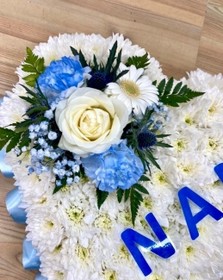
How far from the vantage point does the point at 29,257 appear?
87 centimetres

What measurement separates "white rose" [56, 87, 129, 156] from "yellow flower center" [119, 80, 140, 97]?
73 millimetres

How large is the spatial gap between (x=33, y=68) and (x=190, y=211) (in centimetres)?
39

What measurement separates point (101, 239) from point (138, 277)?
102 mm

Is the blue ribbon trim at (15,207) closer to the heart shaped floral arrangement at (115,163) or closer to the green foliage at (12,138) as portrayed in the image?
the heart shaped floral arrangement at (115,163)

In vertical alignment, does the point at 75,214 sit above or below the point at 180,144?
below

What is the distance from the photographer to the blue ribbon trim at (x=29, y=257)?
0.87 metres

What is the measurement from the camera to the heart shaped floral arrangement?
0.66 meters

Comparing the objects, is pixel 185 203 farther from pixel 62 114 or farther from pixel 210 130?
pixel 62 114

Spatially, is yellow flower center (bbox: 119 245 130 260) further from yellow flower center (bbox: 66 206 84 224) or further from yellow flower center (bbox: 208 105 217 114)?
yellow flower center (bbox: 208 105 217 114)

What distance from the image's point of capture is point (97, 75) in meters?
0.69

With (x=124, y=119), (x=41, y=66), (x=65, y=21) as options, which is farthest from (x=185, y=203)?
(x=65, y=21)

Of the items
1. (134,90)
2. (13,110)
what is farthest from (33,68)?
(134,90)

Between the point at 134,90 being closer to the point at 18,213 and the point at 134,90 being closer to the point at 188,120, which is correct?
the point at 188,120

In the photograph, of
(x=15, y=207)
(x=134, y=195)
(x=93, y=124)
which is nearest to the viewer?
(x=93, y=124)
